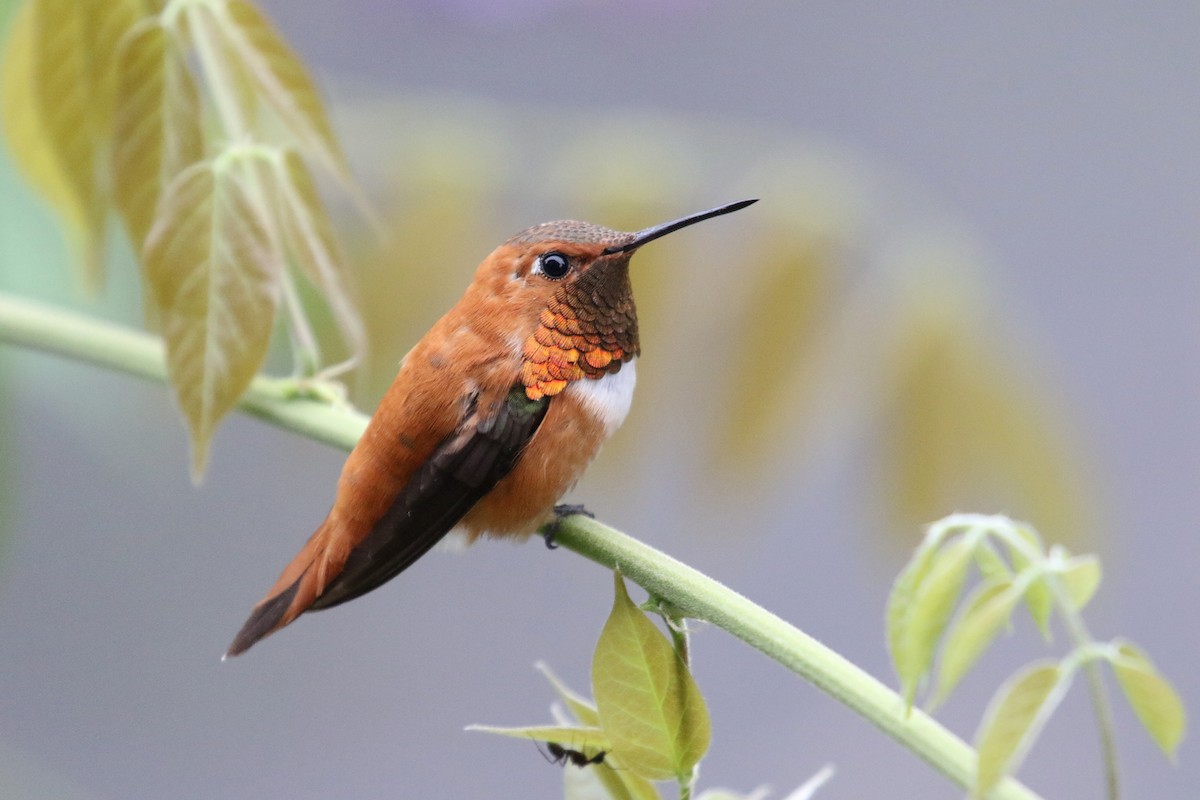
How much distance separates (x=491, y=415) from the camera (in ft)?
2.04

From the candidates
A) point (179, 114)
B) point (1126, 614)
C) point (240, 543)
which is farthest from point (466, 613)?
point (179, 114)

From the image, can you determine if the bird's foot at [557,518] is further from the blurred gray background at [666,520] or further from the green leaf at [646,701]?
the blurred gray background at [666,520]

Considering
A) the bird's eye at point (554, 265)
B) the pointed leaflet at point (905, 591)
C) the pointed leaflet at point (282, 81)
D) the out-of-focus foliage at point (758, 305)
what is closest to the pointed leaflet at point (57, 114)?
the pointed leaflet at point (282, 81)

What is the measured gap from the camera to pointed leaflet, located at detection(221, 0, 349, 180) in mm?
729

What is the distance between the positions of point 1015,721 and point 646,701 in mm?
152

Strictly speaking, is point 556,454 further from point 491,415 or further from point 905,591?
point 905,591

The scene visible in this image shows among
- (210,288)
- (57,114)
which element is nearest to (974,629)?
(210,288)

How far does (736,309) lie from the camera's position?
1106mm

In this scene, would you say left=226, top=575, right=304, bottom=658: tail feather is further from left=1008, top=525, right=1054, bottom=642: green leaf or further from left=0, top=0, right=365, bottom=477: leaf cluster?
left=1008, top=525, right=1054, bottom=642: green leaf

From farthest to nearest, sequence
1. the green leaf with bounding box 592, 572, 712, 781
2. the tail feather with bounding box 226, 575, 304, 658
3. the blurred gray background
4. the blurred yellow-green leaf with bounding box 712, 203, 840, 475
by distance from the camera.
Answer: the blurred gray background
the blurred yellow-green leaf with bounding box 712, 203, 840, 475
the tail feather with bounding box 226, 575, 304, 658
the green leaf with bounding box 592, 572, 712, 781

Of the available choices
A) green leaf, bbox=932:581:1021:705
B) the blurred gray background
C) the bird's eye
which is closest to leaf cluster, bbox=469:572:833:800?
green leaf, bbox=932:581:1021:705

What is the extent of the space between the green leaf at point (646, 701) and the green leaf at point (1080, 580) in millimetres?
181

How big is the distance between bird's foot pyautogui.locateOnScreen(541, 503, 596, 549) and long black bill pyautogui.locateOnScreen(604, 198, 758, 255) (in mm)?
138

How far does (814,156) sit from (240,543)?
219 centimetres
